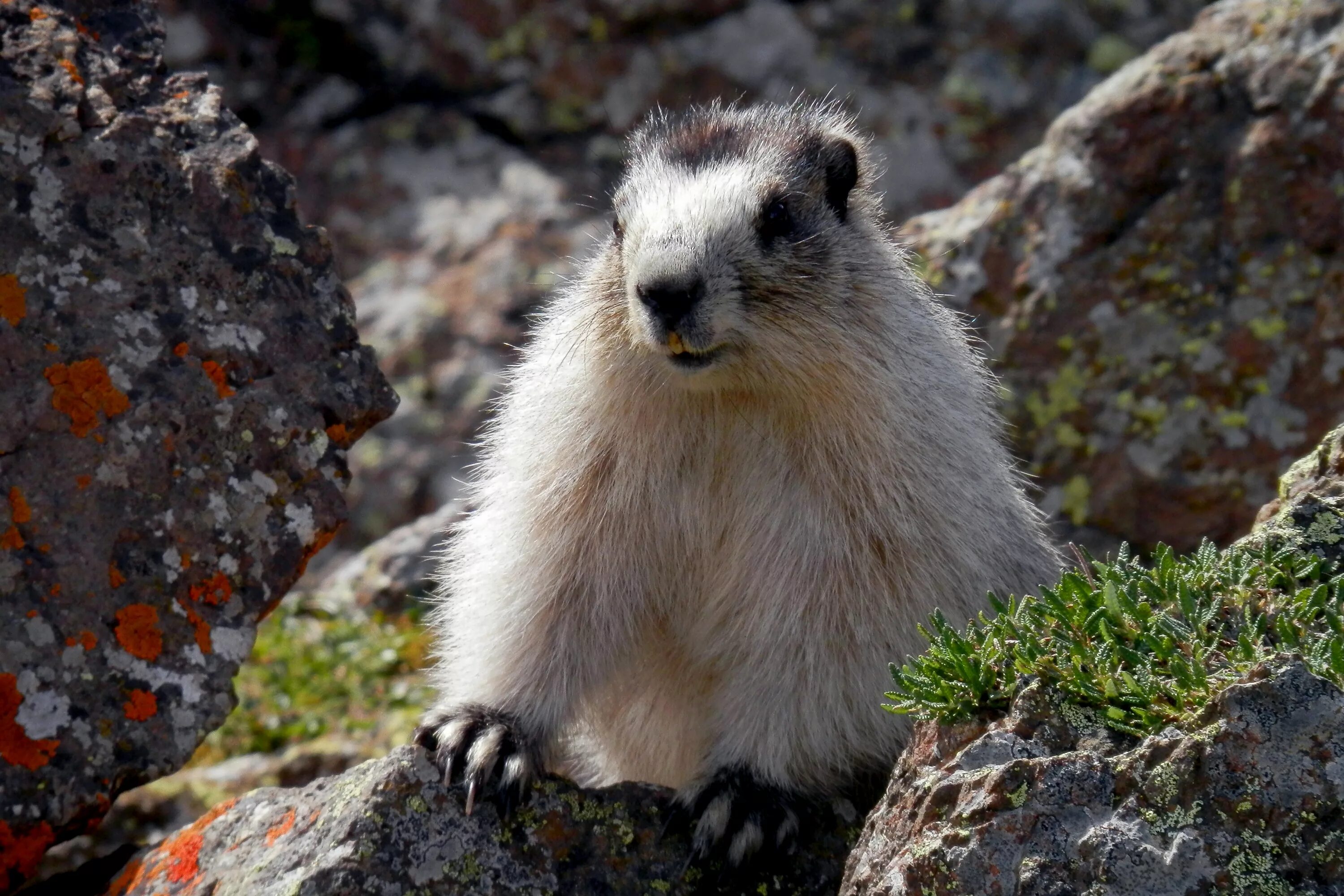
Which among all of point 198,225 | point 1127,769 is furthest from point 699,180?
point 1127,769

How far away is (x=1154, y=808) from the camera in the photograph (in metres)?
3.04

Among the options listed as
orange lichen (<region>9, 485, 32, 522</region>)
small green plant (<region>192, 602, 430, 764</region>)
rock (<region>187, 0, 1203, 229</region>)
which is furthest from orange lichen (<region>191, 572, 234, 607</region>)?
rock (<region>187, 0, 1203, 229</region>)

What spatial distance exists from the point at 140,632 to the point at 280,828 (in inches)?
34.3

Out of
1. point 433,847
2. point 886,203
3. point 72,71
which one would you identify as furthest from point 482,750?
point 886,203

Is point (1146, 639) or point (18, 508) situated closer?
point (1146, 639)

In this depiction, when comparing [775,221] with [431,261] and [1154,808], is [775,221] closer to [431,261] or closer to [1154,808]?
[1154,808]

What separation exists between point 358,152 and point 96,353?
6541mm

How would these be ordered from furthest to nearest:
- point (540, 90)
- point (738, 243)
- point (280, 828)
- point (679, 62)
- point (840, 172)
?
point (540, 90) < point (679, 62) < point (840, 172) < point (738, 243) < point (280, 828)

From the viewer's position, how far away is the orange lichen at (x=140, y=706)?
470 cm

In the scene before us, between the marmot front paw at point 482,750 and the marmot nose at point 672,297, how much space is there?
4.96 feet

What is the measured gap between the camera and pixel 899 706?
365 centimetres

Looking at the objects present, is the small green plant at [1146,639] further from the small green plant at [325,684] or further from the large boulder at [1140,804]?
the small green plant at [325,684]

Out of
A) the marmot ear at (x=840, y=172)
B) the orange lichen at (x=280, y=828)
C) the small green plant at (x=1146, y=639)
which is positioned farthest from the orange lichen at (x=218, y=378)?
the small green plant at (x=1146, y=639)

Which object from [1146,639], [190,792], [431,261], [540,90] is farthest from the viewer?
[540,90]
